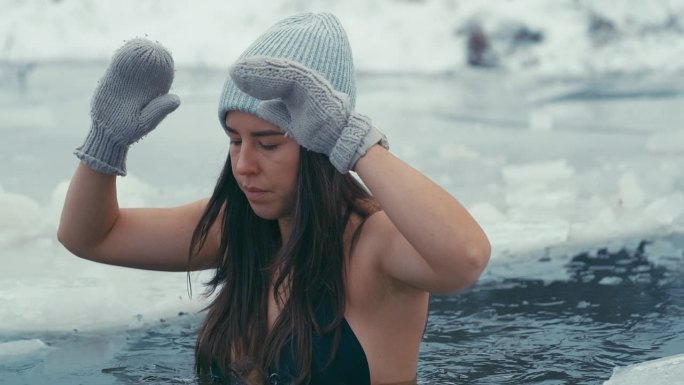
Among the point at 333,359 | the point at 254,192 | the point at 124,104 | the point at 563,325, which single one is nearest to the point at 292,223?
the point at 254,192

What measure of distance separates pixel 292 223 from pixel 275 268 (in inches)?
4.9

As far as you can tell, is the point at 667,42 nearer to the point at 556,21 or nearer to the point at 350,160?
the point at 556,21

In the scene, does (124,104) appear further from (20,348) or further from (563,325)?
(563,325)

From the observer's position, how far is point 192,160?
5.20 m

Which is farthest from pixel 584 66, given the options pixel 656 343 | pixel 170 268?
pixel 170 268

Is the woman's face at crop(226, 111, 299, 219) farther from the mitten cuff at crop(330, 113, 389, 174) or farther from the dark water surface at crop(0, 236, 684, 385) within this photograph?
the dark water surface at crop(0, 236, 684, 385)

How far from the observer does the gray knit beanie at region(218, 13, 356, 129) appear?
7.23 ft

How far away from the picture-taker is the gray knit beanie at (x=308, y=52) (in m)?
2.21

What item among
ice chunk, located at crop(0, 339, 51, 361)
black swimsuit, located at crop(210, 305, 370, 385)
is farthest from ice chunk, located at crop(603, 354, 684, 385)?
ice chunk, located at crop(0, 339, 51, 361)

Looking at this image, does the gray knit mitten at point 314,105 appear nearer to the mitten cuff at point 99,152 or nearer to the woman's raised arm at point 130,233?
the mitten cuff at point 99,152

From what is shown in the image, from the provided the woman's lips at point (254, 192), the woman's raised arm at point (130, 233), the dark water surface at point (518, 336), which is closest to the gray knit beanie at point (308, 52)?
the woman's lips at point (254, 192)

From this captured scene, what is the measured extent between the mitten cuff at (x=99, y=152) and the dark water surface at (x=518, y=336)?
0.62 metres

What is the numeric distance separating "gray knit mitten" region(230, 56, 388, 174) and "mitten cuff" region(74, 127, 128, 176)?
17.8 inches

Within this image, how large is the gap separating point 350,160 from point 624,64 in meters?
5.81
